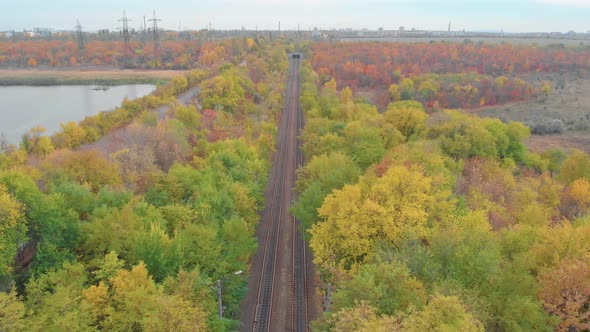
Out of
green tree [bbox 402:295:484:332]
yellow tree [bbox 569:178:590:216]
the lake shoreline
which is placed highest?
the lake shoreline

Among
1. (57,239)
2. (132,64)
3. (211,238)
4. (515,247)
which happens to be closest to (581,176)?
(515,247)

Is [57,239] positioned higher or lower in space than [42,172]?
lower

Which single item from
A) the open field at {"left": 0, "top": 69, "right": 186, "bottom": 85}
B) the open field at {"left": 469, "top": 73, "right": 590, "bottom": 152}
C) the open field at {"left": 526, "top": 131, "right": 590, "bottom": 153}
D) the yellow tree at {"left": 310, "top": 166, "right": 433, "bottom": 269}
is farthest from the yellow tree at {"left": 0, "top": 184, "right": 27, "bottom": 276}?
the open field at {"left": 0, "top": 69, "right": 186, "bottom": 85}

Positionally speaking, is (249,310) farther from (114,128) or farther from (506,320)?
(114,128)

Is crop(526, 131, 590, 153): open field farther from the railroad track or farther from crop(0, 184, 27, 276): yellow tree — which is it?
crop(0, 184, 27, 276): yellow tree

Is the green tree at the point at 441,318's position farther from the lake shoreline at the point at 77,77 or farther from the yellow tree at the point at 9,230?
the lake shoreline at the point at 77,77
